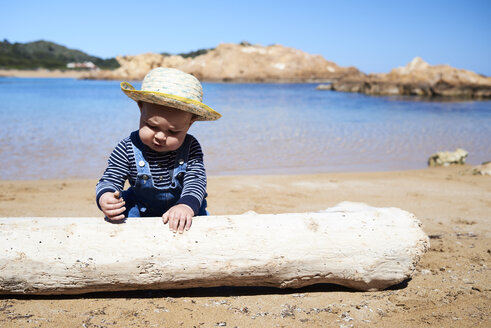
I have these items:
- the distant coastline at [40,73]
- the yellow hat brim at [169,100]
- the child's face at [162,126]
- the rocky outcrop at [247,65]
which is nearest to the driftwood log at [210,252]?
the child's face at [162,126]

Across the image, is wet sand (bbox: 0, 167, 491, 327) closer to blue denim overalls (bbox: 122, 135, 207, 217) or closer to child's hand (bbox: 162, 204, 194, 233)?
child's hand (bbox: 162, 204, 194, 233)

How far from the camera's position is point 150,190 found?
2.99 m

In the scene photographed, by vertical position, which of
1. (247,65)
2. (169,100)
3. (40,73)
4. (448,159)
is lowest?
(448,159)

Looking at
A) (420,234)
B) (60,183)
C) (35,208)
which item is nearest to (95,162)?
(60,183)

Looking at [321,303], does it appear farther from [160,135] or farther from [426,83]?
[426,83]

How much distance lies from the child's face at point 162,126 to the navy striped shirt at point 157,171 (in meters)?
0.18

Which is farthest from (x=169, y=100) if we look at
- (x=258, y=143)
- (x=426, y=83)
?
(x=426, y=83)

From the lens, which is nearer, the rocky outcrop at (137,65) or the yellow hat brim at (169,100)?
the yellow hat brim at (169,100)

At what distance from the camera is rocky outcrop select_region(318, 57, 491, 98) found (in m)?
36.3

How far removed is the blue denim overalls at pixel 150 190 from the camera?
9.55ft

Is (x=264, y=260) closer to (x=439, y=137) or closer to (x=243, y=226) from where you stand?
(x=243, y=226)

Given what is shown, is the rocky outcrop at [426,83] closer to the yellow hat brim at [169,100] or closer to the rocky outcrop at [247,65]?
the rocky outcrop at [247,65]

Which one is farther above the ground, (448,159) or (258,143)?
(448,159)

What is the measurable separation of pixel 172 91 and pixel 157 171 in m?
0.64
